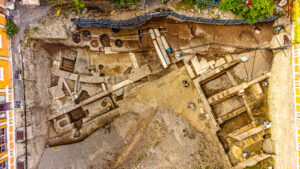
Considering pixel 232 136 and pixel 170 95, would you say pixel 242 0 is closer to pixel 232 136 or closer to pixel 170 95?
pixel 170 95

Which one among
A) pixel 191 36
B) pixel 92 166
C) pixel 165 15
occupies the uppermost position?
pixel 165 15

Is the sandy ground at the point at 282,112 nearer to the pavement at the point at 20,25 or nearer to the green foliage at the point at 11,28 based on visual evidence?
the pavement at the point at 20,25

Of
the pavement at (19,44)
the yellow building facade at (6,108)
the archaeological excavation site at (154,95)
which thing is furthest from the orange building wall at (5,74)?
the archaeological excavation site at (154,95)

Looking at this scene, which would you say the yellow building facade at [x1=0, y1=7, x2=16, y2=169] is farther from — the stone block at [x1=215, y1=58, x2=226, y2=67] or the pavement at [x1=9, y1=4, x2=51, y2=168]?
the stone block at [x1=215, y1=58, x2=226, y2=67]

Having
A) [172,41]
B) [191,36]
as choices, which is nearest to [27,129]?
[172,41]

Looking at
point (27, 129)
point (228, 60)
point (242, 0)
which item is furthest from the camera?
point (228, 60)

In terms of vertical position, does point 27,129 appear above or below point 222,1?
below
